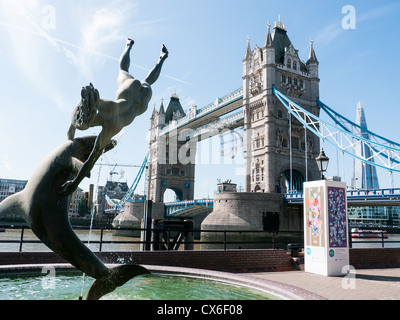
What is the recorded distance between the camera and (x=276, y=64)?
37.9m

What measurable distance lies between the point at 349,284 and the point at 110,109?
5879 mm

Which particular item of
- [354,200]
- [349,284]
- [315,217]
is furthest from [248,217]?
[349,284]

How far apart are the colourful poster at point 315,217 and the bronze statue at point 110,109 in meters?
5.69

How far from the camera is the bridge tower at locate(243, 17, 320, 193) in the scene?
119 ft

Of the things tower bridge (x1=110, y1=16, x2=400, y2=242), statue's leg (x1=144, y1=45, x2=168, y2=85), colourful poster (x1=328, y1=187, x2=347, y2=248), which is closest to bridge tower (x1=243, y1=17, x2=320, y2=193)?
tower bridge (x1=110, y1=16, x2=400, y2=242)

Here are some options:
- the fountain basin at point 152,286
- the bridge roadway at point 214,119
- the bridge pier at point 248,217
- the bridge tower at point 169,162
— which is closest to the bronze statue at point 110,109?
the fountain basin at point 152,286

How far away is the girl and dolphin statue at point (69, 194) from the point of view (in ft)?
11.5

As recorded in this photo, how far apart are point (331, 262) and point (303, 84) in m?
35.3

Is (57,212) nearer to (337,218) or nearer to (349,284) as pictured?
(349,284)

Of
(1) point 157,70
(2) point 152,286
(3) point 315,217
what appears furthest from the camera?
(3) point 315,217

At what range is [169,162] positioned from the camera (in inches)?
2510

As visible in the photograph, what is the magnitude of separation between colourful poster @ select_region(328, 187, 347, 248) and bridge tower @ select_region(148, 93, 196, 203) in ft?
175
